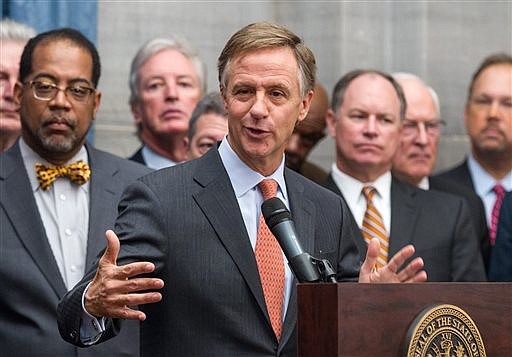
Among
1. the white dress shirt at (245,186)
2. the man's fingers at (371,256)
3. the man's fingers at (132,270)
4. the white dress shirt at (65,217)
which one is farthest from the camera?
the white dress shirt at (65,217)

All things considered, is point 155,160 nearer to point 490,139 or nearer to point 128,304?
point 490,139

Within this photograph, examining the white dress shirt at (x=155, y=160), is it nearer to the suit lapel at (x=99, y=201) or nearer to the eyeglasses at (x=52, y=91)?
the suit lapel at (x=99, y=201)

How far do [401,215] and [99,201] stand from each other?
1.59 m

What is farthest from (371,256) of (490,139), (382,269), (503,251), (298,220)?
(490,139)

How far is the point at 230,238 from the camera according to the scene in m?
3.98

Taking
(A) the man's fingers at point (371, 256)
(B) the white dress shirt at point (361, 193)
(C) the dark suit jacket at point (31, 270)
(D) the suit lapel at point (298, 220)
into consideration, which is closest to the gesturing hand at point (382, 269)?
(A) the man's fingers at point (371, 256)

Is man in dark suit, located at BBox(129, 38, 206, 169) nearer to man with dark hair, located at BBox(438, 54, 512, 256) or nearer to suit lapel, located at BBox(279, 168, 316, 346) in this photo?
man with dark hair, located at BBox(438, 54, 512, 256)

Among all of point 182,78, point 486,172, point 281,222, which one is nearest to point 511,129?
point 486,172

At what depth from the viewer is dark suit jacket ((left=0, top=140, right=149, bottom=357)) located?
4.84 meters

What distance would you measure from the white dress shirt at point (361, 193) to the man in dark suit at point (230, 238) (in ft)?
6.04

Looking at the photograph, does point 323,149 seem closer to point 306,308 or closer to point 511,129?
point 511,129

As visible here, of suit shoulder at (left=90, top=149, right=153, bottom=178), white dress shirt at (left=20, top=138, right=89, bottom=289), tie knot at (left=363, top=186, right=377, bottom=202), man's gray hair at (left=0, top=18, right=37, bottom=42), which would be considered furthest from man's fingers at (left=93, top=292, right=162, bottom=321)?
man's gray hair at (left=0, top=18, right=37, bottom=42)

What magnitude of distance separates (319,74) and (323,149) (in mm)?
456

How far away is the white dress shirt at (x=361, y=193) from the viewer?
240 inches
